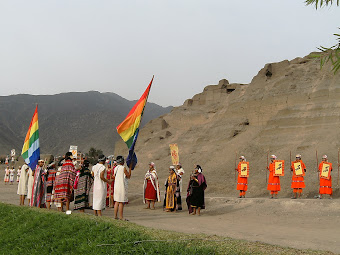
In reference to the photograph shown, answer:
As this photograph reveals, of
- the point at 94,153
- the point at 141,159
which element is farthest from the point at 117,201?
the point at 94,153

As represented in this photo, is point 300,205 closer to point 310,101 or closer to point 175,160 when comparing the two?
point 175,160

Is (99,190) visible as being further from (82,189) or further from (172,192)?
(172,192)

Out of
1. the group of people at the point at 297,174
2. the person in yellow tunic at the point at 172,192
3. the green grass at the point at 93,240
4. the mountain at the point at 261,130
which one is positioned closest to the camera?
the green grass at the point at 93,240

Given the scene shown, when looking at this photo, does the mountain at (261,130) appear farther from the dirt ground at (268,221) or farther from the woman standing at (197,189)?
the woman standing at (197,189)

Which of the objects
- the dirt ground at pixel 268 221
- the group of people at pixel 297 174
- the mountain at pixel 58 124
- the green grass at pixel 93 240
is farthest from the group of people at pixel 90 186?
the mountain at pixel 58 124

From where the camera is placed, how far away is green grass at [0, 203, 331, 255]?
6309mm

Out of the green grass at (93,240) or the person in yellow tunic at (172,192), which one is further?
the person in yellow tunic at (172,192)

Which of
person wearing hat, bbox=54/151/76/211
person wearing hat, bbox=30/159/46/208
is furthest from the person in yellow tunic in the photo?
person wearing hat, bbox=30/159/46/208

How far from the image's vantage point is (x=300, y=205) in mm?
14453

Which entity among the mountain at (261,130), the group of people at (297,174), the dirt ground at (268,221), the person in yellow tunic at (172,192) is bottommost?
the dirt ground at (268,221)

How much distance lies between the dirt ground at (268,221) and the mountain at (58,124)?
109m

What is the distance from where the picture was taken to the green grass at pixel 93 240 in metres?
6.31

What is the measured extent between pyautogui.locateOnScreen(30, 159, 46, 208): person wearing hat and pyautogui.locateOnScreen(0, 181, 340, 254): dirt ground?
2540 mm

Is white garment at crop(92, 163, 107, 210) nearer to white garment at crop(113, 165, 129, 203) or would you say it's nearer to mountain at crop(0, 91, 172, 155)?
white garment at crop(113, 165, 129, 203)
